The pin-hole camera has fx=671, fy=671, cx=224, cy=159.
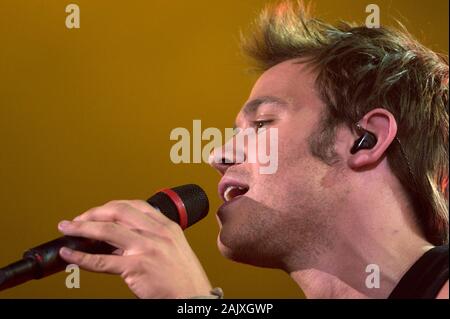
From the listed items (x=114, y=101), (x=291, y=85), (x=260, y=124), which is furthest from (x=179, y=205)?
(x=114, y=101)

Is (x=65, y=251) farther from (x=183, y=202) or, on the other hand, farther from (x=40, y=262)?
(x=183, y=202)

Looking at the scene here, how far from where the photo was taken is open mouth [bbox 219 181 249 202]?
1.42 metres

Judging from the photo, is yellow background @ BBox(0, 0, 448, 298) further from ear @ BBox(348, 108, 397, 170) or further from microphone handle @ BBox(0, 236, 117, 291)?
microphone handle @ BBox(0, 236, 117, 291)

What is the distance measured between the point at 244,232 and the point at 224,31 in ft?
3.04

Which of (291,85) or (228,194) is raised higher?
(291,85)

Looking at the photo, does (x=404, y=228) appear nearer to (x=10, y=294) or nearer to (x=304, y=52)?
(x=304, y=52)

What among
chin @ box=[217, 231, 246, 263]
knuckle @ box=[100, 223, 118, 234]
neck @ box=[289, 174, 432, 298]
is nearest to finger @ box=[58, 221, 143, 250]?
knuckle @ box=[100, 223, 118, 234]

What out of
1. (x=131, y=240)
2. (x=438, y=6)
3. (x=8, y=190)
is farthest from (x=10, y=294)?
(x=438, y=6)

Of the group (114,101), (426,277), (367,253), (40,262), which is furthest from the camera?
(114,101)

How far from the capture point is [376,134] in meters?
1.41

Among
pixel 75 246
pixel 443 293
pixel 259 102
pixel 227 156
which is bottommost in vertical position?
pixel 443 293

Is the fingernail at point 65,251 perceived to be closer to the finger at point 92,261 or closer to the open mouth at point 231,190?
the finger at point 92,261

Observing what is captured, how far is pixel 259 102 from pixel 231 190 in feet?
0.66

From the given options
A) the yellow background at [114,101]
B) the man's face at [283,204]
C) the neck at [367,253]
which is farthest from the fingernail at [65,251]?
the yellow background at [114,101]
